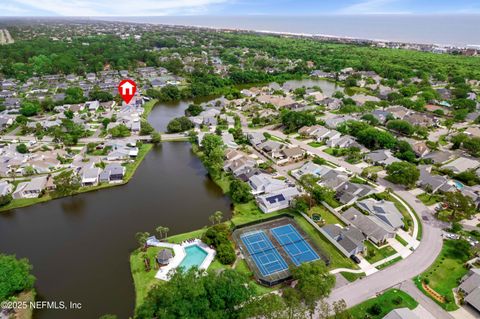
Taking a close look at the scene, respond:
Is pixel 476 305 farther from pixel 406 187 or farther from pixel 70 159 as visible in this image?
pixel 70 159

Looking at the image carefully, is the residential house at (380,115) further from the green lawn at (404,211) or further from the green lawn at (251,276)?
the green lawn at (251,276)

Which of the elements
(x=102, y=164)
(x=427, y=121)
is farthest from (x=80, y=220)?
(x=427, y=121)

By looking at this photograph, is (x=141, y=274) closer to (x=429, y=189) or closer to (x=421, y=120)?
(x=429, y=189)

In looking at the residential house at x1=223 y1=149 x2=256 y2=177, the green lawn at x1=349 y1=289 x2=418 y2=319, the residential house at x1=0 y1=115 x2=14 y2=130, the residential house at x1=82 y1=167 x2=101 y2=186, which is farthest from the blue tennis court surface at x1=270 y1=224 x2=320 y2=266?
the residential house at x1=0 y1=115 x2=14 y2=130

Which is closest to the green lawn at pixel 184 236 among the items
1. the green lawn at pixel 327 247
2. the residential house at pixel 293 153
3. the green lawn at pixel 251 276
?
the green lawn at pixel 251 276

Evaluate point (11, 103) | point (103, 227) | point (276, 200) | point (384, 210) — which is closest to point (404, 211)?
point (384, 210)
